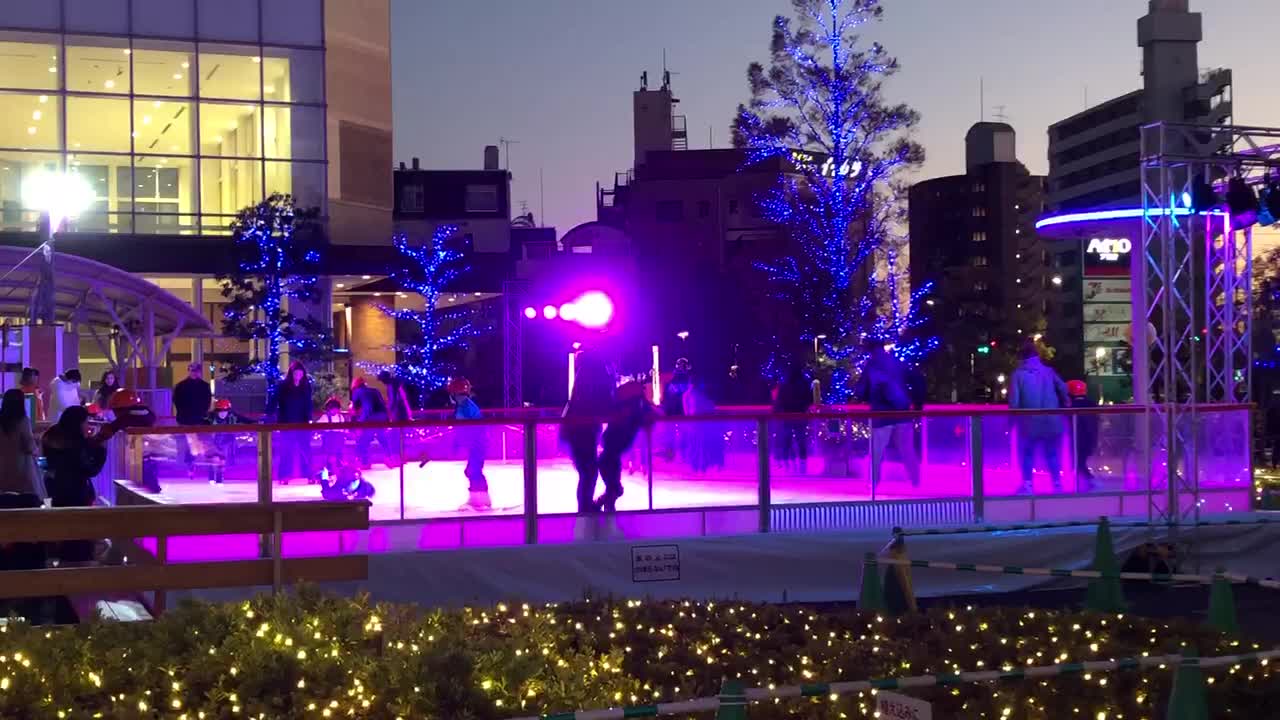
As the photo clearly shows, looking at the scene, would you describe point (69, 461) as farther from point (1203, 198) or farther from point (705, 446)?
point (1203, 198)

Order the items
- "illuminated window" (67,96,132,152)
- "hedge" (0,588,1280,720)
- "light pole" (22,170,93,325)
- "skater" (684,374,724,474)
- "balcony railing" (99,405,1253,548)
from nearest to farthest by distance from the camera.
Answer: "hedge" (0,588,1280,720)
"balcony railing" (99,405,1253,548)
"skater" (684,374,724,474)
"light pole" (22,170,93,325)
"illuminated window" (67,96,132,152)

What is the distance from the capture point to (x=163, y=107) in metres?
44.2

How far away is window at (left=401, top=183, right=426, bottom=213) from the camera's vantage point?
81.0 metres

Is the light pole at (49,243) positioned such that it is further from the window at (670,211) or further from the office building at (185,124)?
the window at (670,211)

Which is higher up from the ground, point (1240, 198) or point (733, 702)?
point (1240, 198)

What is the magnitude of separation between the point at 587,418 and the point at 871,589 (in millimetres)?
4186

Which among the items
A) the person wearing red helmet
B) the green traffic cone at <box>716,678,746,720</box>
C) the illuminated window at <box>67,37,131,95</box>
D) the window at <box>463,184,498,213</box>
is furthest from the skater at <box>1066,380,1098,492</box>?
the window at <box>463,184,498,213</box>

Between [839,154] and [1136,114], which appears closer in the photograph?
[839,154]

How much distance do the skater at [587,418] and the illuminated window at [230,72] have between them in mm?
31154

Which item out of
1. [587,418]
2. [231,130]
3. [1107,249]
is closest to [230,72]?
[231,130]

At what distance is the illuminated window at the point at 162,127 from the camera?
144ft

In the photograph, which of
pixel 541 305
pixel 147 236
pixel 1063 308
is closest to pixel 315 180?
pixel 147 236

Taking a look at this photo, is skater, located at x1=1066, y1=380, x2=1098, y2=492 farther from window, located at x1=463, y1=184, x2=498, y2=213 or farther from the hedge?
window, located at x1=463, y1=184, x2=498, y2=213

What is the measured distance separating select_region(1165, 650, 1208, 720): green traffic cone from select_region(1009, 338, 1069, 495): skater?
1037 centimetres
